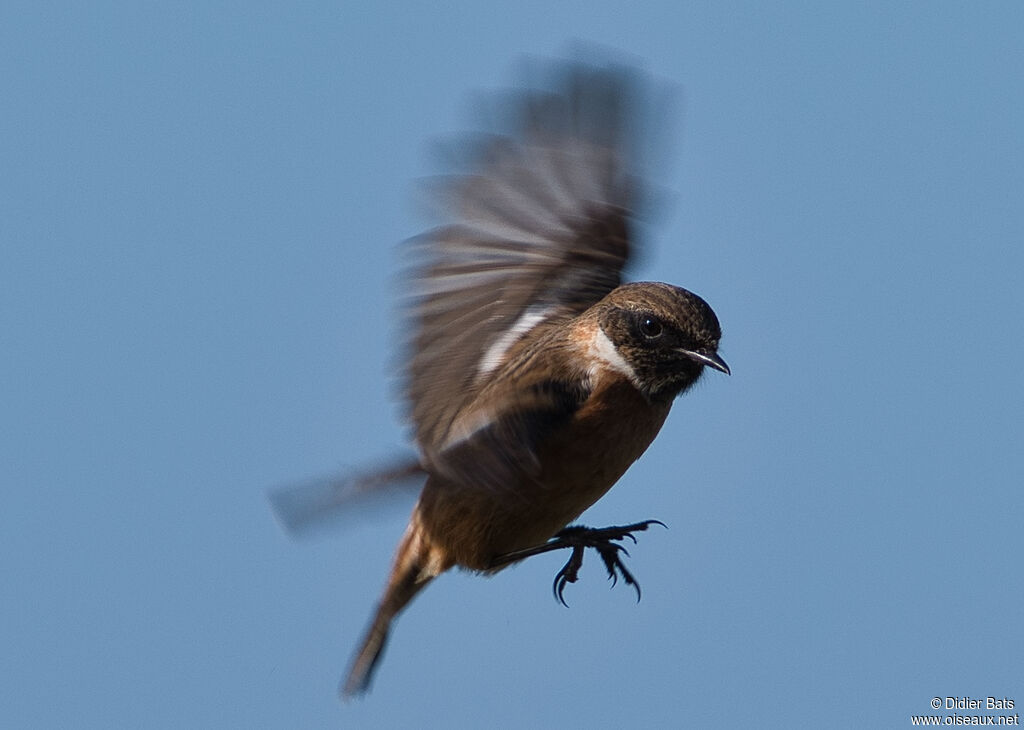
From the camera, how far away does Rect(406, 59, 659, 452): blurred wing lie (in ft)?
22.9

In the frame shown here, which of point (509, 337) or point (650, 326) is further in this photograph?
point (509, 337)

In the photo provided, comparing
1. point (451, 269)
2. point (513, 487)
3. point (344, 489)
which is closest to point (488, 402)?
point (513, 487)

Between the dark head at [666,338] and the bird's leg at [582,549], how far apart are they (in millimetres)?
708

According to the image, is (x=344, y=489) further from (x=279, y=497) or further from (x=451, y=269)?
(x=451, y=269)

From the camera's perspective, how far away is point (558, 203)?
7.40 metres

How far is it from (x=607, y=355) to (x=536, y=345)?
420 millimetres

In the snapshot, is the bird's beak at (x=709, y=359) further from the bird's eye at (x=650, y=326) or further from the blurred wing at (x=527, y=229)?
the blurred wing at (x=527, y=229)

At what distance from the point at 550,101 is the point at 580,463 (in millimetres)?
1809

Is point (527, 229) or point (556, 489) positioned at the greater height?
point (527, 229)

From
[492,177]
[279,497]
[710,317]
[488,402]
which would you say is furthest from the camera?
[492,177]

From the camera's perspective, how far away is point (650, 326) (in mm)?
6785

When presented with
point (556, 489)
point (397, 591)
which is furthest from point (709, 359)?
point (397, 591)

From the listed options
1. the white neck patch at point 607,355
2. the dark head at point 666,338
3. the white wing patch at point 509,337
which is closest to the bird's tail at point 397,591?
the white wing patch at point 509,337

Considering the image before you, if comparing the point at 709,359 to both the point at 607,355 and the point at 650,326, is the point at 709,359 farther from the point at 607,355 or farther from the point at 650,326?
the point at 607,355
